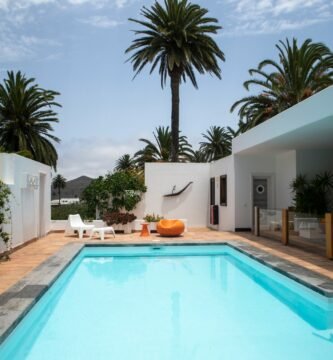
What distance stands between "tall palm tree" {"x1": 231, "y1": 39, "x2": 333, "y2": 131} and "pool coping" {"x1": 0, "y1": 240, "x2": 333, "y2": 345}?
12.0 meters

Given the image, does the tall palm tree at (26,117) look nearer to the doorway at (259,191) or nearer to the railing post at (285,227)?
the doorway at (259,191)

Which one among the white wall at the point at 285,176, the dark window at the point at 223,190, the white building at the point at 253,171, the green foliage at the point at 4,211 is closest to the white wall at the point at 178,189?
the white building at the point at 253,171

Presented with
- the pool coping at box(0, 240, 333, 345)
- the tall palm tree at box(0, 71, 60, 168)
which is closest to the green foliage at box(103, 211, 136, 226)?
the pool coping at box(0, 240, 333, 345)

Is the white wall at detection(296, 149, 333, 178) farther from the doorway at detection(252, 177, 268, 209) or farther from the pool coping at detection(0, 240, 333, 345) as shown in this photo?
the pool coping at detection(0, 240, 333, 345)

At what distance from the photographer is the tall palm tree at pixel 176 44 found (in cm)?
2352

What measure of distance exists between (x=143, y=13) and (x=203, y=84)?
17.6 ft

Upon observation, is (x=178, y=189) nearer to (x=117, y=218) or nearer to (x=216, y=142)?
(x=117, y=218)

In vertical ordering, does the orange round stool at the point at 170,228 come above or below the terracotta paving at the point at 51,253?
above

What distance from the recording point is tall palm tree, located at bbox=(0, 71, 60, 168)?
24188 mm

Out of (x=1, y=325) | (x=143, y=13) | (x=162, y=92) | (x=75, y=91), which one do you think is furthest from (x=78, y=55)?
(x=1, y=325)

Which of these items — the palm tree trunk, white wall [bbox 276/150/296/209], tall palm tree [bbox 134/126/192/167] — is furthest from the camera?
tall palm tree [bbox 134/126/192/167]

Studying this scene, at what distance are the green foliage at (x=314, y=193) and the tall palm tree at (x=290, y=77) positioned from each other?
8.03 meters

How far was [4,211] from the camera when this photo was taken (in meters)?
10.9

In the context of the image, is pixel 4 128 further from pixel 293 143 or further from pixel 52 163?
pixel 293 143
